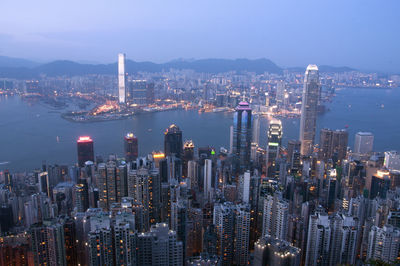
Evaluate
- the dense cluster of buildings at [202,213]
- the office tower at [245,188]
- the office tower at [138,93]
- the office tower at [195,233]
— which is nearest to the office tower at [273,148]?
the dense cluster of buildings at [202,213]

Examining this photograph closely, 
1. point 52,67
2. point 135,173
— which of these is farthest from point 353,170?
point 52,67

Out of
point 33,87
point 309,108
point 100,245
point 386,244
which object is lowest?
point 386,244

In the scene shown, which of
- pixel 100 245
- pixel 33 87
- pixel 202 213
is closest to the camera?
pixel 100 245

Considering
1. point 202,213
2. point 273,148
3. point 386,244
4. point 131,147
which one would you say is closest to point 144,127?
point 131,147

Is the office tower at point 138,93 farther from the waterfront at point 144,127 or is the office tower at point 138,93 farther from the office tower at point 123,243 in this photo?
the office tower at point 123,243

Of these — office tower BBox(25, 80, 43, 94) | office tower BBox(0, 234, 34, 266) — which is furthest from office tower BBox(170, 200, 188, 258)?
office tower BBox(25, 80, 43, 94)

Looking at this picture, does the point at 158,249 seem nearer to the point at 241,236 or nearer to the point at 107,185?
the point at 241,236

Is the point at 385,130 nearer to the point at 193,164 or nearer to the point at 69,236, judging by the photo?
the point at 193,164
